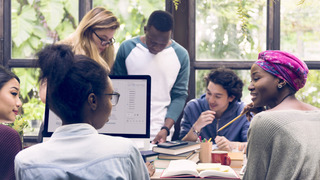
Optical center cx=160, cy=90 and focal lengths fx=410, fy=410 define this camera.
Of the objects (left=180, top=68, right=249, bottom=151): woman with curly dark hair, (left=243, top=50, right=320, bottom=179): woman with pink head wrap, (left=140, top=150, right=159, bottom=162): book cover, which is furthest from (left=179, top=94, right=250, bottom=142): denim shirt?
(left=243, top=50, right=320, bottom=179): woman with pink head wrap

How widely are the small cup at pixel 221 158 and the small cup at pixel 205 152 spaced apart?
0.02m

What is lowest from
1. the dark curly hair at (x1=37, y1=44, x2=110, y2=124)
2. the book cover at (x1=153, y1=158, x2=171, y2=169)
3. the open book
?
the book cover at (x1=153, y1=158, x2=171, y2=169)

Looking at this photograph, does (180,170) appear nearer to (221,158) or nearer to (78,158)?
(221,158)

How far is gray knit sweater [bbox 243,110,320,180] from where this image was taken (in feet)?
4.22

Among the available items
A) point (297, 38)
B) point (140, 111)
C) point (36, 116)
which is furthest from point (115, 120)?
point (297, 38)

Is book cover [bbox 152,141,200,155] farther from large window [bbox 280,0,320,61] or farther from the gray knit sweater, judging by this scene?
large window [bbox 280,0,320,61]

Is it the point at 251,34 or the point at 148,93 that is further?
the point at 251,34

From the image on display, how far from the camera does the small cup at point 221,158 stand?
2158 millimetres

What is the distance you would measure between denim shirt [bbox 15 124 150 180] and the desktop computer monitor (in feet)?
3.22

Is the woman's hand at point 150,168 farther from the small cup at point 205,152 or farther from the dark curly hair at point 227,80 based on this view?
the dark curly hair at point 227,80

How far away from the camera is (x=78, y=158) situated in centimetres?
119

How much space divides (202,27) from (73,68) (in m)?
2.35

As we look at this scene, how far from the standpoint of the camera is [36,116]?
3.52 metres

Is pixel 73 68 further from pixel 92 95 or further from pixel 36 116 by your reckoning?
pixel 36 116
